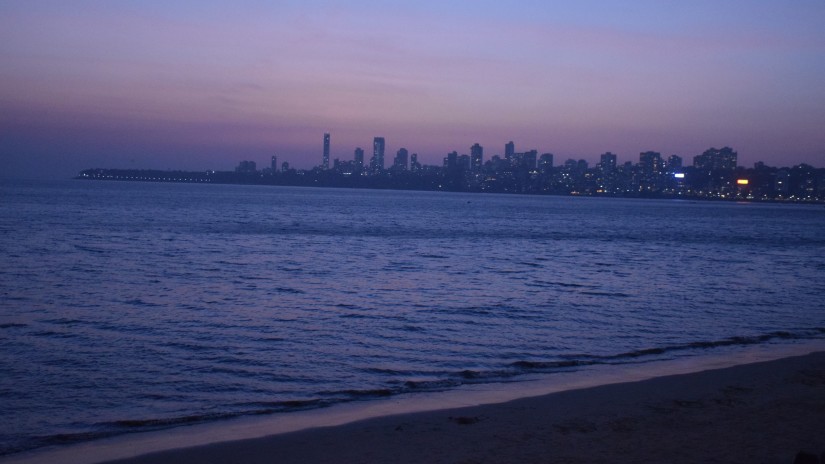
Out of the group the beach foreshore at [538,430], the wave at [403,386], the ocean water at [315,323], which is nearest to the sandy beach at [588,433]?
the beach foreshore at [538,430]

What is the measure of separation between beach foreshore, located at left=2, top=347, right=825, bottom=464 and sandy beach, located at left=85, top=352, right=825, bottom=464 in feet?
0.05

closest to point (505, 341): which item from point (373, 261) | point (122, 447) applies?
point (122, 447)

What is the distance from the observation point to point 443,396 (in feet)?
41.0

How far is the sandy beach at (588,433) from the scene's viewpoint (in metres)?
8.77

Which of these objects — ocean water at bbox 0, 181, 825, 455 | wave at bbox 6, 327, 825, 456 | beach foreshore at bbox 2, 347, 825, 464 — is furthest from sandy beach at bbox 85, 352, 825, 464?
ocean water at bbox 0, 181, 825, 455

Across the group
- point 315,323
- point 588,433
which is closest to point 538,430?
point 588,433

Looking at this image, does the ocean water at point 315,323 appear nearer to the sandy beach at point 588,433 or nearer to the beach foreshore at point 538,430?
the beach foreshore at point 538,430

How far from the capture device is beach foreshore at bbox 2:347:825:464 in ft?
29.0

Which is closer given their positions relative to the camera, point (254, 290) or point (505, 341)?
point (505, 341)

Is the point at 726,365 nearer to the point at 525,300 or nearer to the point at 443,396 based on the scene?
the point at 443,396

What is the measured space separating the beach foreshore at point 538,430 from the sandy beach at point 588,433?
2cm

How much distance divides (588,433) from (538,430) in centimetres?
66

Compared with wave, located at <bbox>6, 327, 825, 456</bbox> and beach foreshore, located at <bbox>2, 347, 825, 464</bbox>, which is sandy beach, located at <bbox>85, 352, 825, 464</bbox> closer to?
beach foreshore, located at <bbox>2, 347, 825, 464</bbox>

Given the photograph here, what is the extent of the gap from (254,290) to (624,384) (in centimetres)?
1600
